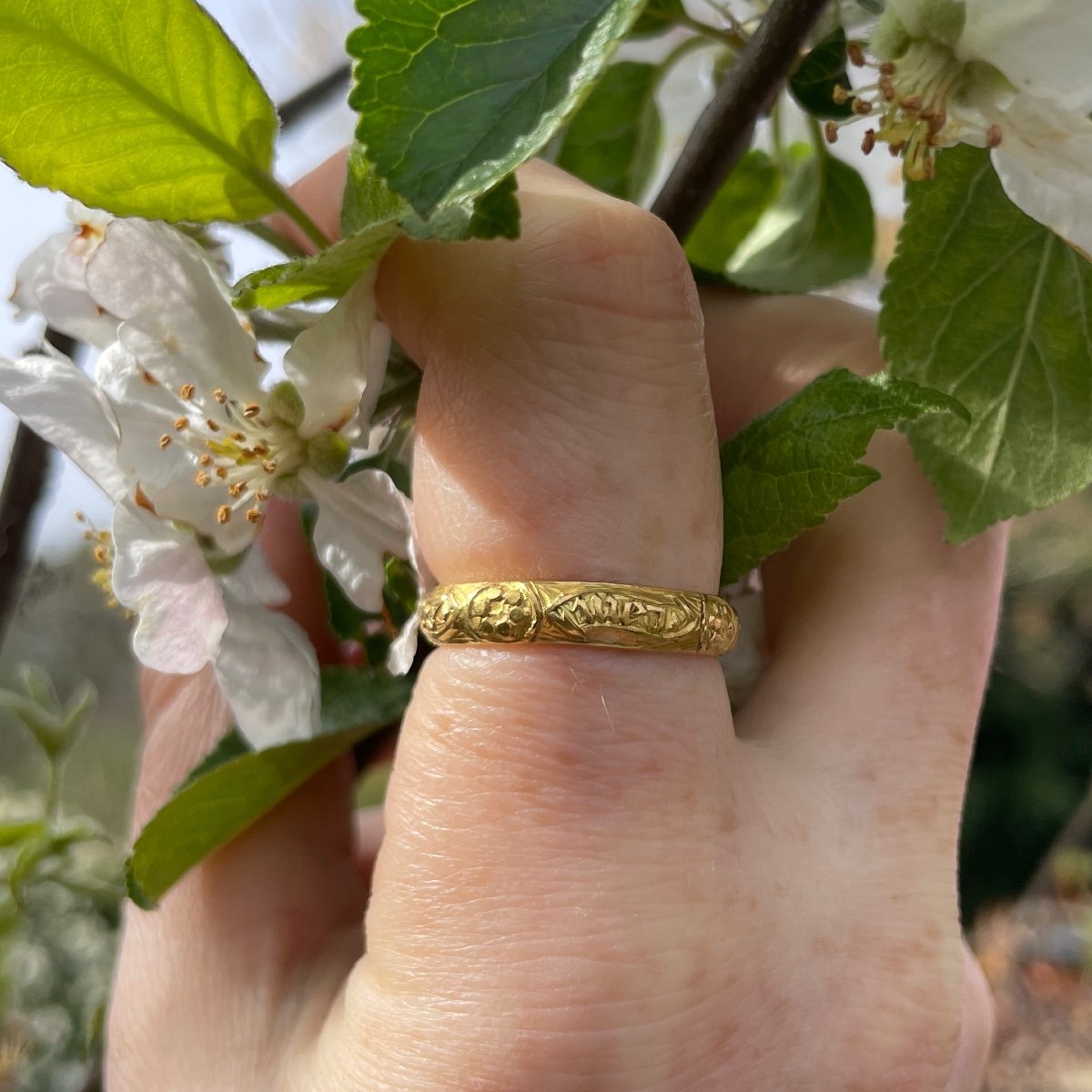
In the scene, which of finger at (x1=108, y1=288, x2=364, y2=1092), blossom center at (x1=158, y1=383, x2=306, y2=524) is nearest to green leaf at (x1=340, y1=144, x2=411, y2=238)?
blossom center at (x1=158, y1=383, x2=306, y2=524)

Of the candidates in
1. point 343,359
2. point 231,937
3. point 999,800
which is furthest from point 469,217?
point 999,800

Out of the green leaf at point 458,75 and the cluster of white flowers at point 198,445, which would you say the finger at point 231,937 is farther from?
the green leaf at point 458,75

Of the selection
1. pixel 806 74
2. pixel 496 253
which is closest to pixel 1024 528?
pixel 806 74

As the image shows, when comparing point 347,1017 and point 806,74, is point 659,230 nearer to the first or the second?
point 806,74

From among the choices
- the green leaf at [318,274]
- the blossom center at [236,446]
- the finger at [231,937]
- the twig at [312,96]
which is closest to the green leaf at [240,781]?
the finger at [231,937]

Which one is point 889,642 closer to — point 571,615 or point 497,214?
point 571,615

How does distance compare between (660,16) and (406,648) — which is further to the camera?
(660,16)
